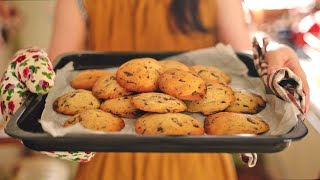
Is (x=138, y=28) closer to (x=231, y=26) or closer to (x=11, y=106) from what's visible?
(x=231, y=26)

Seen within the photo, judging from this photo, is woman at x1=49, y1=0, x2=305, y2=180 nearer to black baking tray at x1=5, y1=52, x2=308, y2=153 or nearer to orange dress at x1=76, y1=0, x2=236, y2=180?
orange dress at x1=76, y1=0, x2=236, y2=180

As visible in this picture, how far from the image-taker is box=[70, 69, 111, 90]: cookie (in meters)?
0.81

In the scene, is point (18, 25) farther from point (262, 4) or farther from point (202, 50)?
point (202, 50)

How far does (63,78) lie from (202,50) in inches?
11.9

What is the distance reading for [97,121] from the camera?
2.12 feet

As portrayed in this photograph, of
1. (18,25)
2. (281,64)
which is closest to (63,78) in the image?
(281,64)

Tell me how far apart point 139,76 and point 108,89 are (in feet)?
0.20

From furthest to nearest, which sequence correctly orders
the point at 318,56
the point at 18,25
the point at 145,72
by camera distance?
the point at 18,25, the point at 318,56, the point at 145,72

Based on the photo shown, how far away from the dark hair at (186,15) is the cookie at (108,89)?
284 mm

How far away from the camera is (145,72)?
29.3 inches

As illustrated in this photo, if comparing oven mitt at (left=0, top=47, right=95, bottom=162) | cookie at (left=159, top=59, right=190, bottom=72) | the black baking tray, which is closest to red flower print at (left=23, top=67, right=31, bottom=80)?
oven mitt at (left=0, top=47, right=95, bottom=162)

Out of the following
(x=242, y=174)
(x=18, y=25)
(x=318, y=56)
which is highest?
(x=318, y=56)

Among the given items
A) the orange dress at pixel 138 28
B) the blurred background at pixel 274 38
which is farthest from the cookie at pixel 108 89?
the blurred background at pixel 274 38

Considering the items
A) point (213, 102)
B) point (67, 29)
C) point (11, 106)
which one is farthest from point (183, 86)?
point (67, 29)
